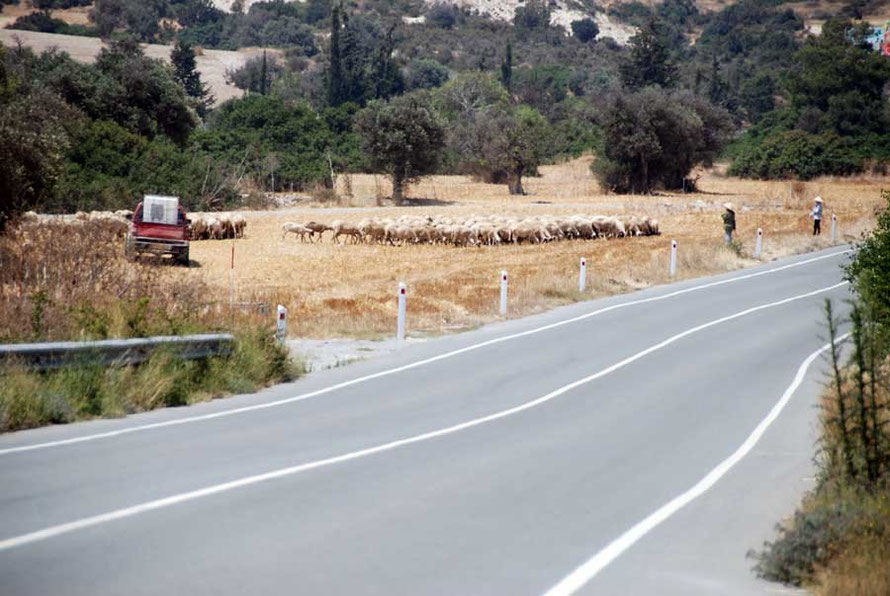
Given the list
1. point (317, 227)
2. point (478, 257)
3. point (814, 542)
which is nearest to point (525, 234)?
point (478, 257)

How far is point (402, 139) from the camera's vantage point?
240 ft

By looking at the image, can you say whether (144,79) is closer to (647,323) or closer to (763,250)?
(763,250)

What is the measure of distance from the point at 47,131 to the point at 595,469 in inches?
1008

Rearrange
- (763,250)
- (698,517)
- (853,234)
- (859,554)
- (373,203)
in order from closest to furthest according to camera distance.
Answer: (859,554)
(698,517)
(763,250)
(853,234)
(373,203)

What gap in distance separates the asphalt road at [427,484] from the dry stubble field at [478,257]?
6323 millimetres

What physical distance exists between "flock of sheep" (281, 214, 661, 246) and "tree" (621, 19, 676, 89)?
69388mm

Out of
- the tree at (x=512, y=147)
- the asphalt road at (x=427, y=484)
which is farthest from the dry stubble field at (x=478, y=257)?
the asphalt road at (x=427, y=484)

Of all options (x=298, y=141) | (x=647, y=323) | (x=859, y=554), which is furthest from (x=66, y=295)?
(x=298, y=141)

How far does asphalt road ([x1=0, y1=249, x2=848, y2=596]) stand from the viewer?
8016mm

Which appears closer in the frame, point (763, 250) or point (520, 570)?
point (520, 570)

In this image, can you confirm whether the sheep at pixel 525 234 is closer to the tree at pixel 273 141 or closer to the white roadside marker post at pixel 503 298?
the white roadside marker post at pixel 503 298

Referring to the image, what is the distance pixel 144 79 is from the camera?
7481 centimetres

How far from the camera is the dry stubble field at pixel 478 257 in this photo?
26.7 metres

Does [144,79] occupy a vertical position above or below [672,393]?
above
